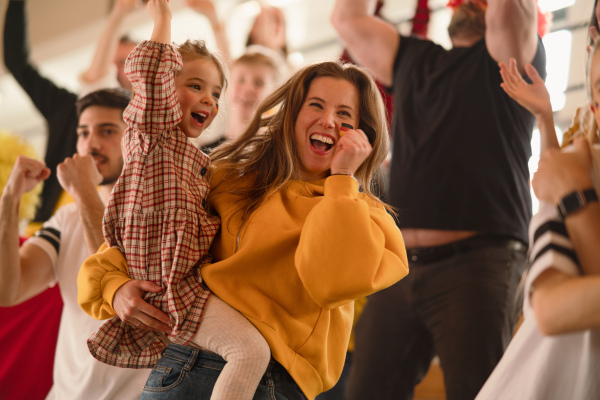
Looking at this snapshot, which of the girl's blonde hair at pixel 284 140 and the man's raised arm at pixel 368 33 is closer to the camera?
the girl's blonde hair at pixel 284 140

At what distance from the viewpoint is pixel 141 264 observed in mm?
1017

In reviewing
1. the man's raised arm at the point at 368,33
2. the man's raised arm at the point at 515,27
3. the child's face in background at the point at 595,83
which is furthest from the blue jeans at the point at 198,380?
the man's raised arm at the point at 368,33

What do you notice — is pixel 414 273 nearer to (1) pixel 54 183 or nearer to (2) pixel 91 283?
(2) pixel 91 283

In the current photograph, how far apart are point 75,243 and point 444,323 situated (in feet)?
2.85

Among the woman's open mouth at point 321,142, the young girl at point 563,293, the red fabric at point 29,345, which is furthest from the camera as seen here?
the red fabric at point 29,345

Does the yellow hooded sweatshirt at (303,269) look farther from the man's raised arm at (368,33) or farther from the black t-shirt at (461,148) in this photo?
the man's raised arm at (368,33)

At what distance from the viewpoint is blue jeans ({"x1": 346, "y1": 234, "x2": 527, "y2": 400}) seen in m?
1.15

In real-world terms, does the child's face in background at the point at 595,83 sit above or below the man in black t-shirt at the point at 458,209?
above

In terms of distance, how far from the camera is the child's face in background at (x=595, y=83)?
0.78 m

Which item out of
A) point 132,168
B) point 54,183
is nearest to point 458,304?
point 132,168

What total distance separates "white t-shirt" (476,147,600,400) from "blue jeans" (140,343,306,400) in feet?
1.09

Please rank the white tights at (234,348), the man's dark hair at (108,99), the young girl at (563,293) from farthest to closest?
the man's dark hair at (108,99) < the white tights at (234,348) < the young girl at (563,293)

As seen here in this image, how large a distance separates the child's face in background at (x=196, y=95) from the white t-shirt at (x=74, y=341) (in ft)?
1.78

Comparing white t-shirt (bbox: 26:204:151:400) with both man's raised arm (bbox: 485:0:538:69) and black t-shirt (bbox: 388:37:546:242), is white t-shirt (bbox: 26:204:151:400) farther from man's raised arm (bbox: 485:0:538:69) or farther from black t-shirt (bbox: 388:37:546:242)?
man's raised arm (bbox: 485:0:538:69)
